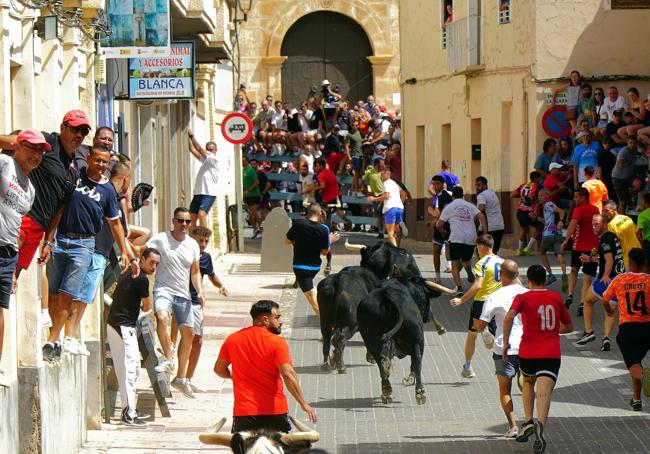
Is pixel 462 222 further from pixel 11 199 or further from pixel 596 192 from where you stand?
pixel 11 199

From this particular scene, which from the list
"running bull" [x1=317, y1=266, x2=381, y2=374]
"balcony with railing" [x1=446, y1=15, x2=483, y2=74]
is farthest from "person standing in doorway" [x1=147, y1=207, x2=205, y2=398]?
"balcony with railing" [x1=446, y1=15, x2=483, y2=74]

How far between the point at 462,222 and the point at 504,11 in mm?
11695

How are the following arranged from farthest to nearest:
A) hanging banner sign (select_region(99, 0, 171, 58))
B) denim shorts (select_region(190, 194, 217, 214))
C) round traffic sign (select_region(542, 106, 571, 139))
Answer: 1. round traffic sign (select_region(542, 106, 571, 139))
2. denim shorts (select_region(190, 194, 217, 214))
3. hanging banner sign (select_region(99, 0, 171, 58))

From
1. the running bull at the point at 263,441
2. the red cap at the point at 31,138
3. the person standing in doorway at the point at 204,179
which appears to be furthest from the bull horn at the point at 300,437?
the person standing in doorway at the point at 204,179

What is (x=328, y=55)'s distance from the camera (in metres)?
52.0

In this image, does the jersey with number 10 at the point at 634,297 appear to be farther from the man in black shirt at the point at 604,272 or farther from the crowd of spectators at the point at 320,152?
the crowd of spectators at the point at 320,152

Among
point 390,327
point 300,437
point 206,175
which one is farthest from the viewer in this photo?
point 206,175

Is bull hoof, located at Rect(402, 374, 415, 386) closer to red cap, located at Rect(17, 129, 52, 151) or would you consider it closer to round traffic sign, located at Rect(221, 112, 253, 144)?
red cap, located at Rect(17, 129, 52, 151)

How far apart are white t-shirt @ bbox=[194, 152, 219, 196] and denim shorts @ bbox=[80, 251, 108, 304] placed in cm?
1327

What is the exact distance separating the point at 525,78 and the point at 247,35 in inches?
798

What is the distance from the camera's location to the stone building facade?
51.5 meters

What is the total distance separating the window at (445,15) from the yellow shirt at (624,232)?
19.8m

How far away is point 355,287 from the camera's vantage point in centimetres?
1752

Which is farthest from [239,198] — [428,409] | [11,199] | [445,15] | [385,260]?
[11,199]
